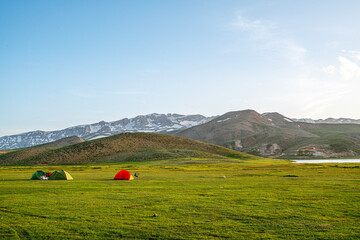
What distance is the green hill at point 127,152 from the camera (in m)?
144

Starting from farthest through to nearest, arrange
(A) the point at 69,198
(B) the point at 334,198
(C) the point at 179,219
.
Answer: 1. (A) the point at 69,198
2. (B) the point at 334,198
3. (C) the point at 179,219

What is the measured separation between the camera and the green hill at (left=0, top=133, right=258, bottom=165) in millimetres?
144125

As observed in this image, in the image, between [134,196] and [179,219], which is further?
[134,196]

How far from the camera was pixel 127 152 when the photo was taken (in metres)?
154

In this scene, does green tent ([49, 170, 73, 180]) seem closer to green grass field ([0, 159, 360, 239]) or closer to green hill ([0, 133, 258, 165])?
green grass field ([0, 159, 360, 239])

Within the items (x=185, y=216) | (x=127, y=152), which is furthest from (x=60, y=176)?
(x=127, y=152)

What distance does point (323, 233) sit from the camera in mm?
13281

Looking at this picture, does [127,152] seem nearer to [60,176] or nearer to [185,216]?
[60,176]

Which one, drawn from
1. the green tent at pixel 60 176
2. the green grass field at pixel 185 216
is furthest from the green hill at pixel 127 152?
the green grass field at pixel 185 216

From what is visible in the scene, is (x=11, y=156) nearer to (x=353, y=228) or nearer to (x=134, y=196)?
(x=134, y=196)

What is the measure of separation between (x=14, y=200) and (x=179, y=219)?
14.5 meters

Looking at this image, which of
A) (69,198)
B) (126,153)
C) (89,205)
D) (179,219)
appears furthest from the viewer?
(126,153)

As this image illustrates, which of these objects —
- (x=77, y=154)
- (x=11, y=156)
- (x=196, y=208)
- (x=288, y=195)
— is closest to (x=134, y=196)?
(x=196, y=208)

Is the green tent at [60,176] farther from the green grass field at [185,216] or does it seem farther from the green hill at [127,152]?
the green hill at [127,152]
